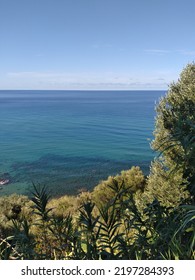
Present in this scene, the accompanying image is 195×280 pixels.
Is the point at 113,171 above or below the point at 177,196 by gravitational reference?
below

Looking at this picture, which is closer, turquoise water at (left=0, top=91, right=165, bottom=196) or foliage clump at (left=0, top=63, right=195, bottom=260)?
foliage clump at (left=0, top=63, right=195, bottom=260)

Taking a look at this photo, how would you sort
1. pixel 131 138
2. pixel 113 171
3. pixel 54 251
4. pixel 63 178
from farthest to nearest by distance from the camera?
pixel 131 138
pixel 113 171
pixel 63 178
pixel 54 251

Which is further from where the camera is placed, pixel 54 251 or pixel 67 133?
pixel 67 133

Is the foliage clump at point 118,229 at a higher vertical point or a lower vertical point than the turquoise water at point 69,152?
higher

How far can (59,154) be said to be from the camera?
159ft

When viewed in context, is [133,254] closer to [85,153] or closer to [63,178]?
[63,178]

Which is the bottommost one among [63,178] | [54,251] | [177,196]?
[63,178]

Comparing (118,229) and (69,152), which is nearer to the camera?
(118,229)

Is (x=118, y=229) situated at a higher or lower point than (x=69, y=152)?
higher

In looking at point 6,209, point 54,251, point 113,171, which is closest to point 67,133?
Result: point 113,171

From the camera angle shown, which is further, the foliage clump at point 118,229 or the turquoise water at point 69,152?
the turquoise water at point 69,152

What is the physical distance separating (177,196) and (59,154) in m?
38.9

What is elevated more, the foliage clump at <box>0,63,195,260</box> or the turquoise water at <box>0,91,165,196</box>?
the foliage clump at <box>0,63,195,260</box>
